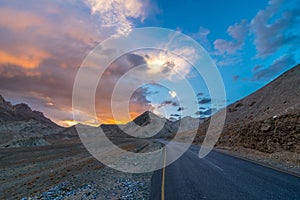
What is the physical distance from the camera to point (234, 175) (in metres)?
9.77

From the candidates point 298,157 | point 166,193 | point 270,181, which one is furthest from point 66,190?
point 298,157

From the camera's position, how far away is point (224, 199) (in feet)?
21.2

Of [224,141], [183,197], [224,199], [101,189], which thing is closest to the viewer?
[224,199]

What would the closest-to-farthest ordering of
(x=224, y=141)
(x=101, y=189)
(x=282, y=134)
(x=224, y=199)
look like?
(x=224, y=199) < (x=101, y=189) < (x=282, y=134) < (x=224, y=141)

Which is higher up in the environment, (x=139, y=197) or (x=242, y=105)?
(x=242, y=105)

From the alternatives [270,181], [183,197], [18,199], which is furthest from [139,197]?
Answer: [18,199]

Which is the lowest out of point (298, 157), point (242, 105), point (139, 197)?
point (139, 197)

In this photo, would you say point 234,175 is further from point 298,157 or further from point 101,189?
point 298,157

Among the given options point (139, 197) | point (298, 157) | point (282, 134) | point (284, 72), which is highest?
point (284, 72)

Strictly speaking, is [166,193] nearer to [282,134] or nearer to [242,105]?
[282,134]

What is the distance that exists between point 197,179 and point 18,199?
9.41m

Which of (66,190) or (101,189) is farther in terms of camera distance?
(66,190)

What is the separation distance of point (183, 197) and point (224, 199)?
4.51ft

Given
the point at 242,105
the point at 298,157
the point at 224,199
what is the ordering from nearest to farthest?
the point at 224,199 → the point at 298,157 → the point at 242,105
